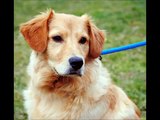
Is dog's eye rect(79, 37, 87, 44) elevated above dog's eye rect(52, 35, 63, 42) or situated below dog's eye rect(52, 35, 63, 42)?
below

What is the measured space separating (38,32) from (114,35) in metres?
6.22

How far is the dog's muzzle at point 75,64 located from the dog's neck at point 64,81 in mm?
286

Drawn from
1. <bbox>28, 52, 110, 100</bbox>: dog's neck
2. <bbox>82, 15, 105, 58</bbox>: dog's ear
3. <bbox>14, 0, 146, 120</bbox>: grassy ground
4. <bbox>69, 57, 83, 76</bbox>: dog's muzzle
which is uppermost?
<bbox>82, 15, 105, 58</bbox>: dog's ear

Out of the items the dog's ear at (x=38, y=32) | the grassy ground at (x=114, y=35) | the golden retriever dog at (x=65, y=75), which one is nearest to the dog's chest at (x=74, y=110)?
the golden retriever dog at (x=65, y=75)

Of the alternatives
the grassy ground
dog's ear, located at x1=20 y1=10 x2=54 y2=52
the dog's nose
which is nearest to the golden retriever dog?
dog's ear, located at x1=20 y1=10 x2=54 y2=52

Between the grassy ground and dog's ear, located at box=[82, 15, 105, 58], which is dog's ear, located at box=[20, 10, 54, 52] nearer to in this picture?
dog's ear, located at box=[82, 15, 105, 58]

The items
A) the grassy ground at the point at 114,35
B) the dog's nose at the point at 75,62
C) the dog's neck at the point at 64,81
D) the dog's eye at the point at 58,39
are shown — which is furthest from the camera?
the grassy ground at the point at 114,35

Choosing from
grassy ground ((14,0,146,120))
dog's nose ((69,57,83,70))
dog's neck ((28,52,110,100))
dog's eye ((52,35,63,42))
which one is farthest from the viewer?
grassy ground ((14,0,146,120))

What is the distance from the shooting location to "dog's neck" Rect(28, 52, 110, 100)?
5.24 m

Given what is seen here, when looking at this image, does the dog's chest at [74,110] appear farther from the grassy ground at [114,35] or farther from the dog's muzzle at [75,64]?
the grassy ground at [114,35]

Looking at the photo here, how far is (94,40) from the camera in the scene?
5324 millimetres

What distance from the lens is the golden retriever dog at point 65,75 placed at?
5141mm
